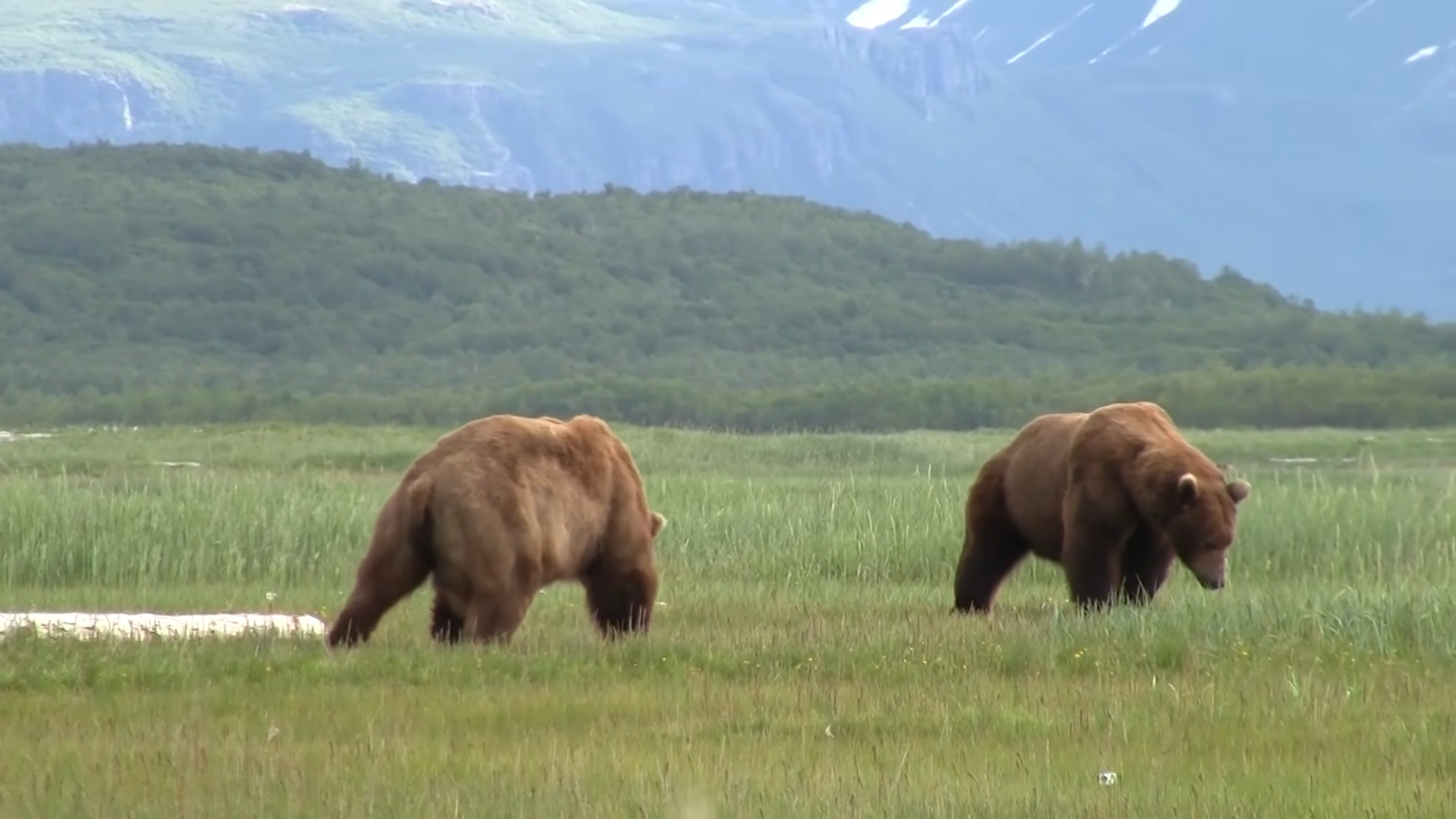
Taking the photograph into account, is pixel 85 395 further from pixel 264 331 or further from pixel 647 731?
pixel 647 731

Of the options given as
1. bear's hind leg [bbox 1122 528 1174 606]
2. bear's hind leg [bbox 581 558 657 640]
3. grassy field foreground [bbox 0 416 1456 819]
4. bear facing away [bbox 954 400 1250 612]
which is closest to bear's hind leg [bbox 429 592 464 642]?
grassy field foreground [bbox 0 416 1456 819]

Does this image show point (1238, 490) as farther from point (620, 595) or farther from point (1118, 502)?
point (620, 595)

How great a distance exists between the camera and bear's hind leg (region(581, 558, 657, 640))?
11.1 meters

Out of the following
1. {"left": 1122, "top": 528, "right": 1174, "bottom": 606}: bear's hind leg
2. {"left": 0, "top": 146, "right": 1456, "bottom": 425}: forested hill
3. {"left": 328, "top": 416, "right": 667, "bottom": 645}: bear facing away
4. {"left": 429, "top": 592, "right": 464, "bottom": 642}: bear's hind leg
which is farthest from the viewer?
{"left": 0, "top": 146, "right": 1456, "bottom": 425}: forested hill

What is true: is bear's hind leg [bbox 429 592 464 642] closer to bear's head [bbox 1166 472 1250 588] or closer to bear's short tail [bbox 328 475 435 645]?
bear's short tail [bbox 328 475 435 645]

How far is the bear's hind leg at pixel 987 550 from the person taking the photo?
13.2 m

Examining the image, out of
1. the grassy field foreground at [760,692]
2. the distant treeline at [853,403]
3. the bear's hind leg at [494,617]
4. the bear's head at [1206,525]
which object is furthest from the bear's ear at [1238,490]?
the distant treeline at [853,403]

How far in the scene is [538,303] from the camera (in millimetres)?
83250

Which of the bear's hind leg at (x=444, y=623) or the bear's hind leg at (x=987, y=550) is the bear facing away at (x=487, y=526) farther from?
the bear's hind leg at (x=987, y=550)

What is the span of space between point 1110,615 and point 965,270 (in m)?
81.3

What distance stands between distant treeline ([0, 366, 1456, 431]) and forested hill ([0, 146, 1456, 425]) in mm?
284

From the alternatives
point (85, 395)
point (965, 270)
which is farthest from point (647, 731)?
point (965, 270)

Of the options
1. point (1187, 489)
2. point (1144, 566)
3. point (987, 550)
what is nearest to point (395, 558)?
point (1187, 489)

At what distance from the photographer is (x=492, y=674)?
9.42m
